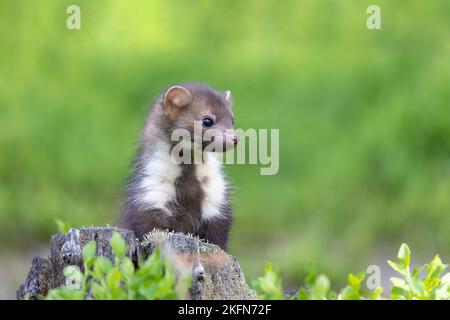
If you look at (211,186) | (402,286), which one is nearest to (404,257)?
(402,286)

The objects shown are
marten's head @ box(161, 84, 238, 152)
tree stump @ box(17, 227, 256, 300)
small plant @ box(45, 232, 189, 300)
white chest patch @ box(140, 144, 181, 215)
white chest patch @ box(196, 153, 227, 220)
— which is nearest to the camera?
small plant @ box(45, 232, 189, 300)

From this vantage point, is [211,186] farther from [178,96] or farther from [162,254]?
[162,254]

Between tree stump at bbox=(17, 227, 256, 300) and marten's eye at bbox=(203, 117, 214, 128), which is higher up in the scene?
marten's eye at bbox=(203, 117, 214, 128)

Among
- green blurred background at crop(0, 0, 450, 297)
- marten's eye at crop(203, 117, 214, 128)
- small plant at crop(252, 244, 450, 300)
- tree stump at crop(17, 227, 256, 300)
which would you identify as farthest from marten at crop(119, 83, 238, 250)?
green blurred background at crop(0, 0, 450, 297)

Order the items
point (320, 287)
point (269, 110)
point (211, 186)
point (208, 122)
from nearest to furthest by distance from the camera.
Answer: point (320, 287) < point (211, 186) < point (208, 122) < point (269, 110)

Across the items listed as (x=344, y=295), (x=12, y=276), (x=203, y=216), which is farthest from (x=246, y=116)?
(x=344, y=295)

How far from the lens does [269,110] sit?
12.3 meters

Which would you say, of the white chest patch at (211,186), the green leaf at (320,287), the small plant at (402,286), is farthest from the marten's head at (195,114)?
the green leaf at (320,287)

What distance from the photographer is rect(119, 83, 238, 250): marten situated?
6961mm

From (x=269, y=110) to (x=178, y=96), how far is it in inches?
195

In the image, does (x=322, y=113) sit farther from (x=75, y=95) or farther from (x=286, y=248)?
(x=75, y=95)

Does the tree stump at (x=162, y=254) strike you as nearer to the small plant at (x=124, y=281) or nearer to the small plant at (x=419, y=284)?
the small plant at (x=124, y=281)

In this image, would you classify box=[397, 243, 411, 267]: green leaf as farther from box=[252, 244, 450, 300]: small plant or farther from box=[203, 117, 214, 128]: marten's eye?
box=[203, 117, 214, 128]: marten's eye
